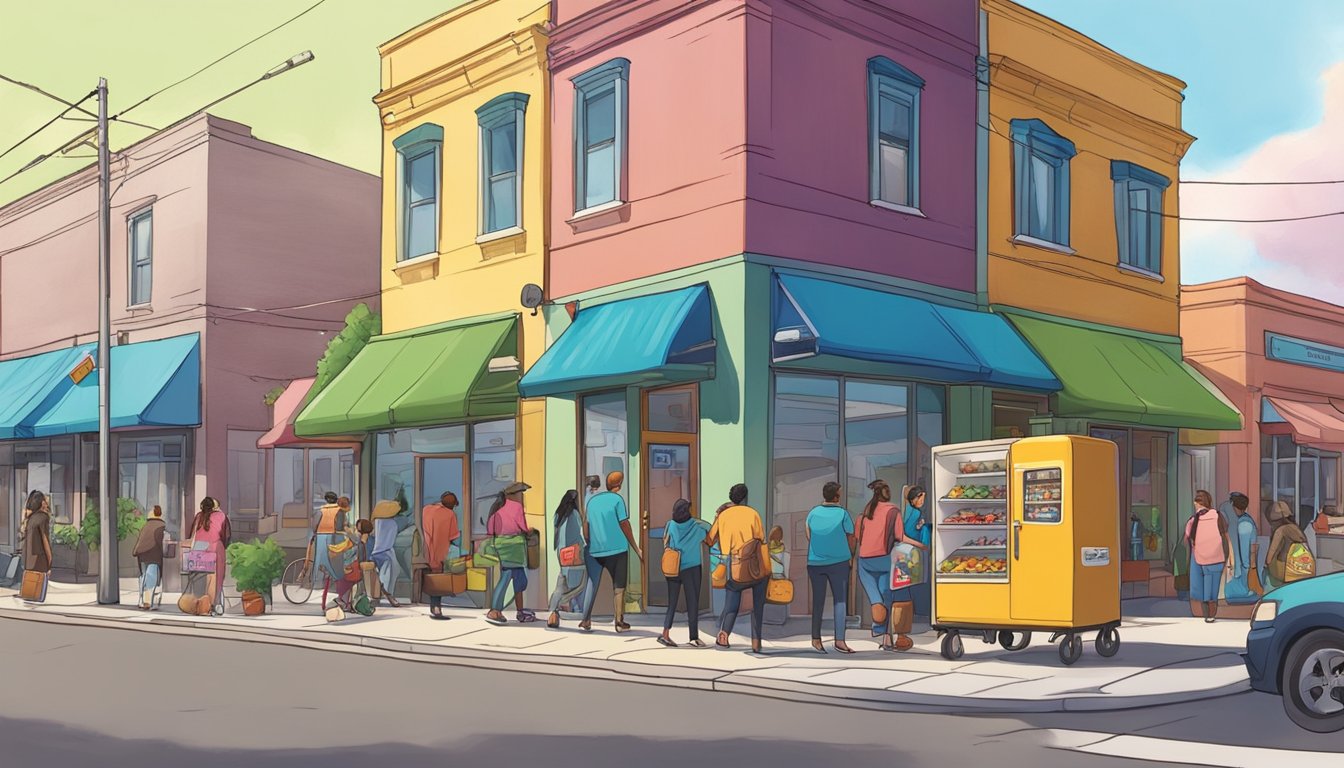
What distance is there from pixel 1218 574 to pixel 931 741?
10.1 m

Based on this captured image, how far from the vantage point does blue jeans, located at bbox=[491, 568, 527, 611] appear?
16875mm

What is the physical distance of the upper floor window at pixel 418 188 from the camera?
21.6m

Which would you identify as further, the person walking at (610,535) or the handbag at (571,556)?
the handbag at (571,556)

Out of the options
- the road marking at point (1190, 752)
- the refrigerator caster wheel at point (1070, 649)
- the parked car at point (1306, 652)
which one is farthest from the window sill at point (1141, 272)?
the road marking at point (1190, 752)

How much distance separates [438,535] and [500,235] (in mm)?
4976

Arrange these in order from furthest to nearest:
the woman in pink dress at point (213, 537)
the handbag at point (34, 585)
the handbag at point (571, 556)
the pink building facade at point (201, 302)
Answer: the pink building facade at point (201, 302), the handbag at point (34, 585), the woman in pink dress at point (213, 537), the handbag at point (571, 556)

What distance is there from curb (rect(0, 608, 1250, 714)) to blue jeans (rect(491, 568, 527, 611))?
202cm

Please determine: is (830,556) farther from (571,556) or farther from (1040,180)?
(1040,180)

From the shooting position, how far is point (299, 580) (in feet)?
67.9

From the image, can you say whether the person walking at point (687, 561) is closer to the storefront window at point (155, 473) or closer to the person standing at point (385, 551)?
the person standing at point (385, 551)

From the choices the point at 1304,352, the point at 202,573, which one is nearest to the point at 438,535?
the point at 202,573

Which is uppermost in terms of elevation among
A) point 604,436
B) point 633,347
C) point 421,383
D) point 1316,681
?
point 633,347

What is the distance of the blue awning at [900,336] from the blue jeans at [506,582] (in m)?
4.39

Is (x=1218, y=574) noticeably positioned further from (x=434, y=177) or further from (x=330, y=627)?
(x=434, y=177)
